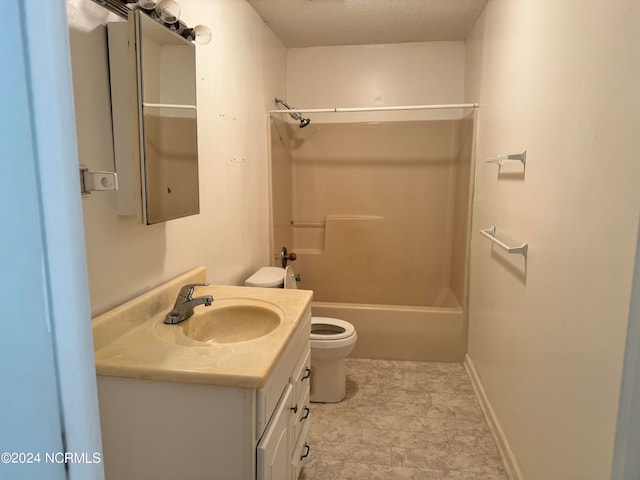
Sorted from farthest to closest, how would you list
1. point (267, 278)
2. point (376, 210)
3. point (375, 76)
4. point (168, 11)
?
point (376, 210) < point (375, 76) < point (267, 278) < point (168, 11)

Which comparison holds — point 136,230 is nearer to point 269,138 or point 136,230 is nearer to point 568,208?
point 568,208

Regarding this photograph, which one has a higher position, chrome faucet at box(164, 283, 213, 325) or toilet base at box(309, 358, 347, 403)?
chrome faucet at box(164, 283, 213, 325)

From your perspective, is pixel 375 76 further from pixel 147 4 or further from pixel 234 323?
pixel 234 323

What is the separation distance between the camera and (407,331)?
123 inches

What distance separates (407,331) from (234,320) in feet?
5.97

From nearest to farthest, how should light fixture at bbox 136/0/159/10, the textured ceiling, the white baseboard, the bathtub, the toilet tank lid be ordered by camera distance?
light fixture at bbox 136/0/159/10
the white baseboard
the toilet tank lid
the textured ceiling
the bathtub

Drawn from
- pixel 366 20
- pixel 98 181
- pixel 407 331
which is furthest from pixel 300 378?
pixel 366 20

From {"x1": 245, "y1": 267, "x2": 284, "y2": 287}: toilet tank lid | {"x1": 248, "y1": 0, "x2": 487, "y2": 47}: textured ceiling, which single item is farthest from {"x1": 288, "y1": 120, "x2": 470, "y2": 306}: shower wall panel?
{"x1": 245, "y1": 267, "x2": 284, "y2": 287}: toilet tank lid

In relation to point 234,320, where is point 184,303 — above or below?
above

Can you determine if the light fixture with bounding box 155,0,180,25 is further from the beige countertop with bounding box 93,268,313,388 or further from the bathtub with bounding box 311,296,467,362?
the bathtub with bounding box 311,296,467,362

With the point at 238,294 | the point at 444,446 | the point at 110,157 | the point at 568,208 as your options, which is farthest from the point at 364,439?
the point at 110,157

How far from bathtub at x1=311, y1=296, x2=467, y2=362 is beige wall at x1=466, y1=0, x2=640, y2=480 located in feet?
2.29

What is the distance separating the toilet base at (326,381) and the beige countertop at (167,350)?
1058mm

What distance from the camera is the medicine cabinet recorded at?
128cm
